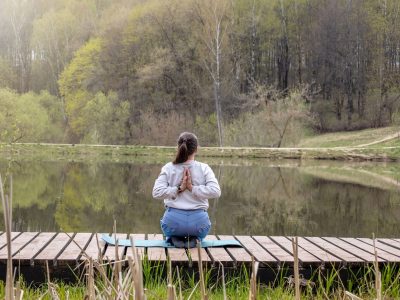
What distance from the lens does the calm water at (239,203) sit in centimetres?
816

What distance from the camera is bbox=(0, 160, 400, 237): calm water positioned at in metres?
8.16

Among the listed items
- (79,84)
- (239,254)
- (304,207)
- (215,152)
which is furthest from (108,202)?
(79,84)

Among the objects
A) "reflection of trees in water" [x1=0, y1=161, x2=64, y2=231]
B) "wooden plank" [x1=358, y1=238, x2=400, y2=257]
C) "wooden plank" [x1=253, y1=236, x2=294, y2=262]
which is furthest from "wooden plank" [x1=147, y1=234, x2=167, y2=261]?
"wooden plank" [x1=358, y1=238, x2=400, y2=257]

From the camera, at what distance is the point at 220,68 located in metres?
32.6

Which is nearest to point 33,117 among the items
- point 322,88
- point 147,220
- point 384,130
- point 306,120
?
point 306,120

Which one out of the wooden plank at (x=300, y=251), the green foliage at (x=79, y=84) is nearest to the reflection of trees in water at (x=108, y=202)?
the wooden plank at (x=300, y=251)

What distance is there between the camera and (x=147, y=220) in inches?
339

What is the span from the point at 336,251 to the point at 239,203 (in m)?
6.44

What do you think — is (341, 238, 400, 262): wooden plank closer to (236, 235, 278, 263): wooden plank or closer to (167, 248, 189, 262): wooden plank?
(236, 235, 278, 263): wooden plank

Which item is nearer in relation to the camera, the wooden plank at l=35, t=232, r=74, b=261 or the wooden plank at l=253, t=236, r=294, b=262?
the wooden plank at l=35, t=232, r=74, b=261

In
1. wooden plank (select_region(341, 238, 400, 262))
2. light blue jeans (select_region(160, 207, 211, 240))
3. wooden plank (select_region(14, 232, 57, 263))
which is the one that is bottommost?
wooden plank (select_region(341, 238, 400, 262))

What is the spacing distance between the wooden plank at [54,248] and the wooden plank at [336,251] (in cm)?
216

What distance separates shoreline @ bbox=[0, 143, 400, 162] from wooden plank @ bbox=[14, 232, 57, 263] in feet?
68.8

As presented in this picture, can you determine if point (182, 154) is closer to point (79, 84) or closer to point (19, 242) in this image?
point (19, 242)
